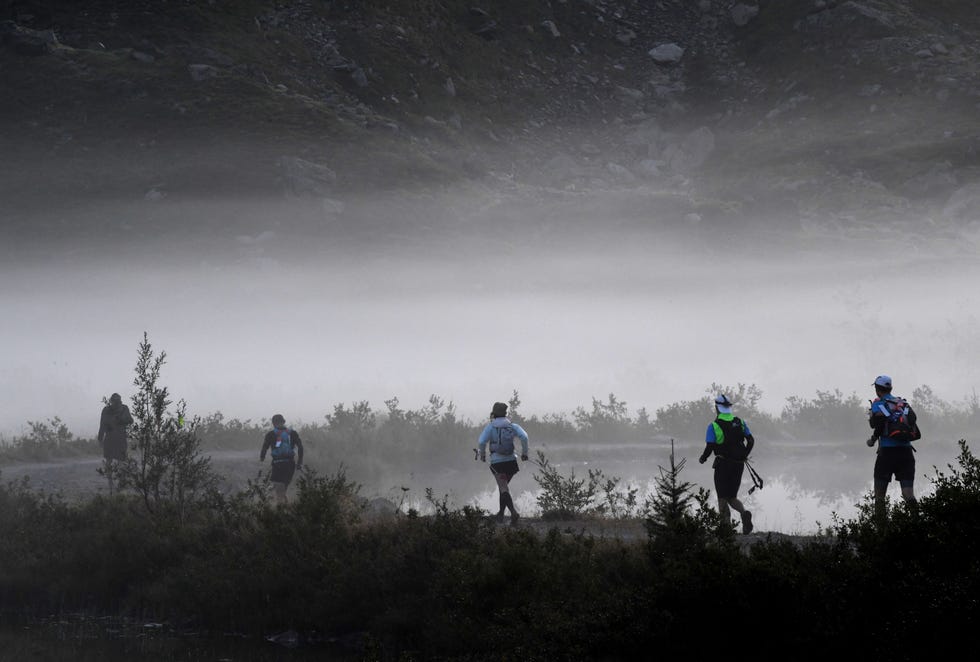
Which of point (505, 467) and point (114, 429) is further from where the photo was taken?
point (114, 429)

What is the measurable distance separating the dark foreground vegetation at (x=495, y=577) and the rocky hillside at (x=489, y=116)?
33609 millimetres

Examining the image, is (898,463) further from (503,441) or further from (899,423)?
(503,441)

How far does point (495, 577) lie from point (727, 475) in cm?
439

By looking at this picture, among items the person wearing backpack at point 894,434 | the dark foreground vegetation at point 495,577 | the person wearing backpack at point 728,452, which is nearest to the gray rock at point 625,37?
the dark foreground vegetation at point 495,577

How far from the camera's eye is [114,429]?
777 inches

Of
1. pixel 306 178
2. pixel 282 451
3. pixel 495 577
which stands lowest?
pixel 495 577

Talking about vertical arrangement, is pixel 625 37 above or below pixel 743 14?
below

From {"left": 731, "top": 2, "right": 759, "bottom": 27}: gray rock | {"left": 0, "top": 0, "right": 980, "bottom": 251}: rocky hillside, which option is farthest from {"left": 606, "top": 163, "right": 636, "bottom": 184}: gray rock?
{"left": 731, "top": 2, "right": 759, "bottom": 27}: gray rock

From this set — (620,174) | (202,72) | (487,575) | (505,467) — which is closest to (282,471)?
(505,467)

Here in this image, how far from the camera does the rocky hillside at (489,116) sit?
4819 cm

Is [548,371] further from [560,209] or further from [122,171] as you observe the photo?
[122,171]

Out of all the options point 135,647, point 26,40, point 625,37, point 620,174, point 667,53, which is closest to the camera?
point 135,647

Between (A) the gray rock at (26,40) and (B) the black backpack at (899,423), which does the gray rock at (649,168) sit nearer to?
(A) the gray rock at (26,40)

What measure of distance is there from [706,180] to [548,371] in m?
20.1
